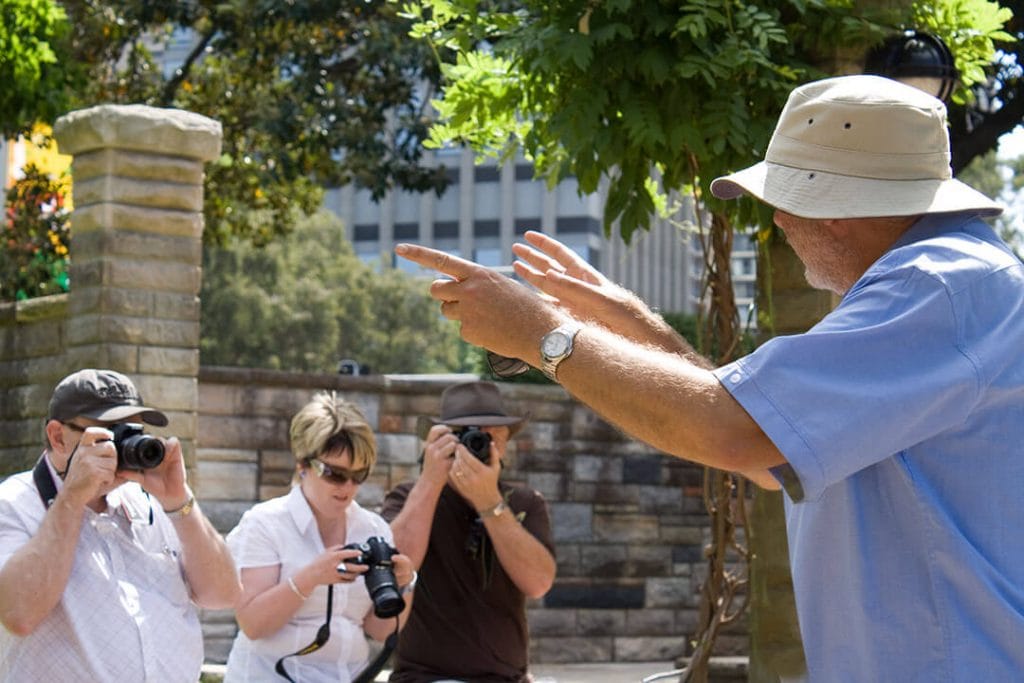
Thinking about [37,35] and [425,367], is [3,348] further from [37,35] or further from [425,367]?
[425,367]

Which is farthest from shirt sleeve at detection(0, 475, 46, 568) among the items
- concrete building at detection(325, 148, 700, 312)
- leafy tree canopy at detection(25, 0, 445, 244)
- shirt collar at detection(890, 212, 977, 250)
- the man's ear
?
concrete building at detection(325, 148, 700, 312)

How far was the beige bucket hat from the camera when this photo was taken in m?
2.34

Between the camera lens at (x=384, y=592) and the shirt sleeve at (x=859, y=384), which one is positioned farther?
the camera lens at (x=384, y=592)

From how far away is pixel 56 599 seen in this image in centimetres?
426

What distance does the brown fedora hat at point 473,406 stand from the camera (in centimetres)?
590

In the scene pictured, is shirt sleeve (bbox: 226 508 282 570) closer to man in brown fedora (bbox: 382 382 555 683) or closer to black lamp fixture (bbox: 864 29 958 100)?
man in brown fedora (bbox: 382 382 555 683)

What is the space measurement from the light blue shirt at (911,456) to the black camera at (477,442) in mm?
3468

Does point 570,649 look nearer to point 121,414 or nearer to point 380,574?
point 380,574

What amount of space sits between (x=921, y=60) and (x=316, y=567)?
8.90 ft

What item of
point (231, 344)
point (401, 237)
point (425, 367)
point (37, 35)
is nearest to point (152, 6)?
point (37, 35)

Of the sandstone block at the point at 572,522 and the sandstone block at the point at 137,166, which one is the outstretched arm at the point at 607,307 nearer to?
the sandstone block at the point at 137,166

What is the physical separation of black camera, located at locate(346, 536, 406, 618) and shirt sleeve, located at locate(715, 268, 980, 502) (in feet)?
10.0

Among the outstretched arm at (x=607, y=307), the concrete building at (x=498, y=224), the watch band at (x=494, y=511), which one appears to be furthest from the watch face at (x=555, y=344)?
the concrete building at (x=498, y=224)

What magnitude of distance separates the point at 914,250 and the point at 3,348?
836 cm
